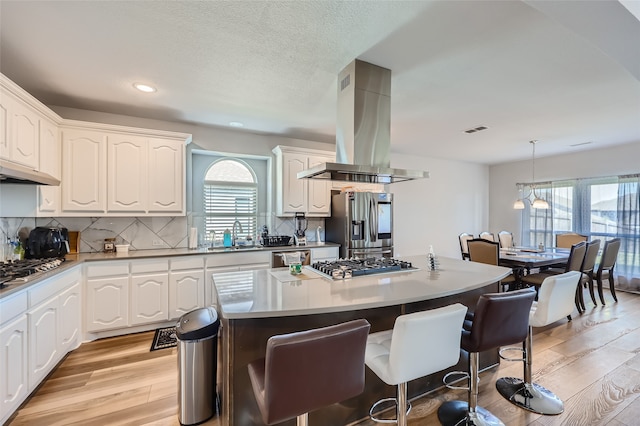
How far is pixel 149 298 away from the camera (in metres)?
3.17

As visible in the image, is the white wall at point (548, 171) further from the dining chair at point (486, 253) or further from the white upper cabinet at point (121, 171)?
the white upper cabinet at point (121, 171)

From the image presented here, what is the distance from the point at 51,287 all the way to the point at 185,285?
126 cm

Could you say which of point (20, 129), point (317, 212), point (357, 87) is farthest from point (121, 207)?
point (357, 87)

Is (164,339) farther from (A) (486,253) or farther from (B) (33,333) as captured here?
(A) (486,253)

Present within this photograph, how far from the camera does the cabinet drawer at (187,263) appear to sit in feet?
10.8

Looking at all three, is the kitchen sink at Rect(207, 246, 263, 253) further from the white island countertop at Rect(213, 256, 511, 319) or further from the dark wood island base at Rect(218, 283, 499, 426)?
the dark wood island base at Rect(218, 283, 499, 426)

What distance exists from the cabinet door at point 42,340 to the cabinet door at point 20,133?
1234 millimetres

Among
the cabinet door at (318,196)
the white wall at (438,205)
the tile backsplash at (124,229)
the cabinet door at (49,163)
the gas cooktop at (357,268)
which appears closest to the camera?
the gas cooktop at (357,268)

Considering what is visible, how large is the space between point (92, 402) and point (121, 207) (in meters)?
2.02

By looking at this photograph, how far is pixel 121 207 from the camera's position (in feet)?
10.8

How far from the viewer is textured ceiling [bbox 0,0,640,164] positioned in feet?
5.53

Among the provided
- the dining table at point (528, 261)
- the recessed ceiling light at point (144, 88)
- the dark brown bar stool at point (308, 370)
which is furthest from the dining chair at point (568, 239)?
the recessed ceiling light at point (144, 88)

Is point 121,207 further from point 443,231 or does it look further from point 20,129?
point 443,231

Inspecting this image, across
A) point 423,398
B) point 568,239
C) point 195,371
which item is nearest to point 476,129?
point 568,239
